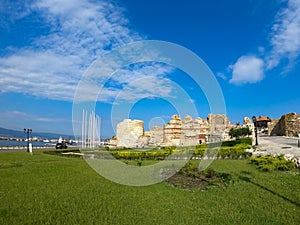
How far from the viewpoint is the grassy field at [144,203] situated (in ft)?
13.7

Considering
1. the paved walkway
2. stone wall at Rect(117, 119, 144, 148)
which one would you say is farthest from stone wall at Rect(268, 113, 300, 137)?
stone wall at Rect(117, 119, 144, 148)

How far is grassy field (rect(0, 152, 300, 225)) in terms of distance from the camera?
4.18 meters

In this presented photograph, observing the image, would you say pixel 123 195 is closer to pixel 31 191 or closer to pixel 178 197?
pixel 178 197

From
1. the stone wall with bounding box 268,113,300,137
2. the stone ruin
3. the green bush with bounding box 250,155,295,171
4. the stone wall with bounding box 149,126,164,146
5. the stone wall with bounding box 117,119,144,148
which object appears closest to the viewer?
the green bush with bounding box 250,155,295,171

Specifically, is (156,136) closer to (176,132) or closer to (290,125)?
(176,132)

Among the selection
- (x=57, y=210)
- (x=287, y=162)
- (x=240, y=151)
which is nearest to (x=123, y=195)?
(x=57, y=210)

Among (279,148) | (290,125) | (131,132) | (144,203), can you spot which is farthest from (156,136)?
(144,203)

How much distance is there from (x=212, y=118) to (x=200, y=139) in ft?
9.39

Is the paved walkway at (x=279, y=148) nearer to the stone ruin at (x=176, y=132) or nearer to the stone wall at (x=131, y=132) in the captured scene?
the stone ruin at (x=176, y=132)

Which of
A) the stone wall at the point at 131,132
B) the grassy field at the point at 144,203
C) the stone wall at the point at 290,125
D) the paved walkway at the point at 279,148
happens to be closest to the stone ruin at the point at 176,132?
the stone wall at the point at 131,132

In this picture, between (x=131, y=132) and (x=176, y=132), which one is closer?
(x=176, y=132)

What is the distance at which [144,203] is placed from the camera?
17.1ft

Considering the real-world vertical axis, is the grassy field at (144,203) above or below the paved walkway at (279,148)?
below

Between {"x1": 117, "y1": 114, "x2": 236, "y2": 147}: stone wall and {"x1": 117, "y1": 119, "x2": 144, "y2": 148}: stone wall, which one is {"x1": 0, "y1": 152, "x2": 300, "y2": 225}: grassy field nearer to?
{"x1": 117, "y1": 114, "x2": 236, "y2": 147}: stone wall
